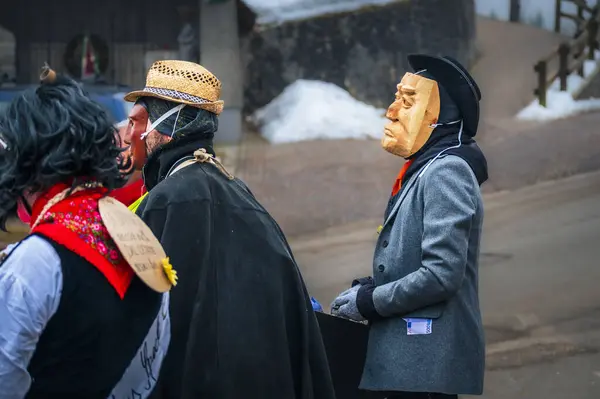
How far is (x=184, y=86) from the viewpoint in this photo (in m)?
Answer: 3.23

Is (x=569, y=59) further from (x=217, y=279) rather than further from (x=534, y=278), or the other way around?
(x=217, y=279)

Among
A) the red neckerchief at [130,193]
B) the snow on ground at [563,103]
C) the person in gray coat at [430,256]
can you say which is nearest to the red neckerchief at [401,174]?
the person in gray coat at [430,256]

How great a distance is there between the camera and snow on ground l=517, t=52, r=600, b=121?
1030cm

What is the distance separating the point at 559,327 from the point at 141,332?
5.17 metres

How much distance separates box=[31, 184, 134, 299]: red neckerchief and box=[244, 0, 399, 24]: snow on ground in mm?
9959

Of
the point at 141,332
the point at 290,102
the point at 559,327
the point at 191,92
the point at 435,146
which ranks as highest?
the point at 191,92

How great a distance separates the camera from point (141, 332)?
2.31 m

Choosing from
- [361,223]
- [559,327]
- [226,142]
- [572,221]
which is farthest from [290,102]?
[559,327]

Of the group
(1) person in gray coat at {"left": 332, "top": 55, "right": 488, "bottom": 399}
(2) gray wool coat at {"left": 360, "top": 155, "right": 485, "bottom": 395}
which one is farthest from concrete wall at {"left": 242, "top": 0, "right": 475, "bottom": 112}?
(2) gray wool coat at {"left": 360, "top": 155, "right": 485, "bottom": 395}

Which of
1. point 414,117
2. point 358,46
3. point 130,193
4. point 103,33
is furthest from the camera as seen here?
point 103,33

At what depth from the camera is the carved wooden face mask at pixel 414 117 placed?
11.7ft

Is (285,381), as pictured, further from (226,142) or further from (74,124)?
(226,142)

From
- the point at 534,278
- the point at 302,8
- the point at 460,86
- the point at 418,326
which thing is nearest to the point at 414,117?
the point at 460,86

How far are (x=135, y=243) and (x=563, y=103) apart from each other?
894 centimetres
